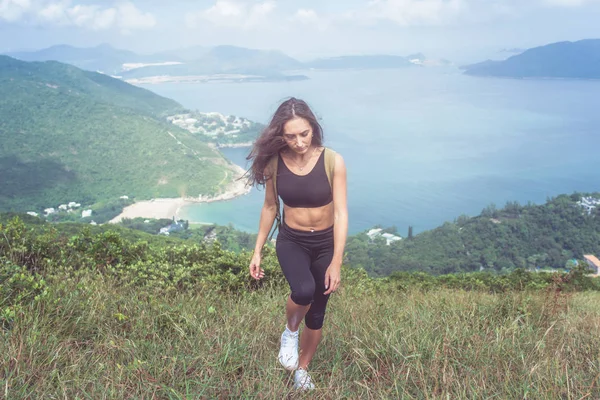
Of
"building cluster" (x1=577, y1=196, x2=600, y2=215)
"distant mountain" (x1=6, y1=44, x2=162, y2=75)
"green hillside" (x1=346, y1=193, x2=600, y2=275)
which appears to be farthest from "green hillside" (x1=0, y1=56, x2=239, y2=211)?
"distant mountain" (x1=6, y1=44, x2=162, y2=75)

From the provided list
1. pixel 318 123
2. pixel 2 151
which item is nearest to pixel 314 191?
pixel 318 123

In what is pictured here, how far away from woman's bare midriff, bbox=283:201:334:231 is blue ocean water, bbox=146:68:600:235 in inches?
26.5

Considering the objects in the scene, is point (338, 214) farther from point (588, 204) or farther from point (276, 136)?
point (588, 204)

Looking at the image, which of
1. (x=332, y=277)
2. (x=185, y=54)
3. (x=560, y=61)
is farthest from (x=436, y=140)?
(x=185, y=54)

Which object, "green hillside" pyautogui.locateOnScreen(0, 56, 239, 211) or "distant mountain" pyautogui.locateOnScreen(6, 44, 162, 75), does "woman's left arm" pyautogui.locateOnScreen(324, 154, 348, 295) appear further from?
"distant mountain" pyautogui.locateOnScreen(6, 44, 162, 75)

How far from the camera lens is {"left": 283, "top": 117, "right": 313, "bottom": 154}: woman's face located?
79.3 inches

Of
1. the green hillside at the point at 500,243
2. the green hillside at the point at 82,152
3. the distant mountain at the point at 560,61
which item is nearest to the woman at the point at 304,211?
the green hillside at the point at 500,243

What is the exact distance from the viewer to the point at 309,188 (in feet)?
6.64

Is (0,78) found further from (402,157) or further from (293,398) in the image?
(293,398)

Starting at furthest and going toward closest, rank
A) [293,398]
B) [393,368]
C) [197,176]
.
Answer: [197,176], [393,368], [293,398]

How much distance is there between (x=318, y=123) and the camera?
6.95 ft

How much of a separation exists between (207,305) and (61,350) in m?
0.88

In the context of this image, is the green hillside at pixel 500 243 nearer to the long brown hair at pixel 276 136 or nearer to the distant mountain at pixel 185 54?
the long brown hair at pixel 276 136

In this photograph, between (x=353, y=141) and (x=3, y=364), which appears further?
(x=353, y=141)
